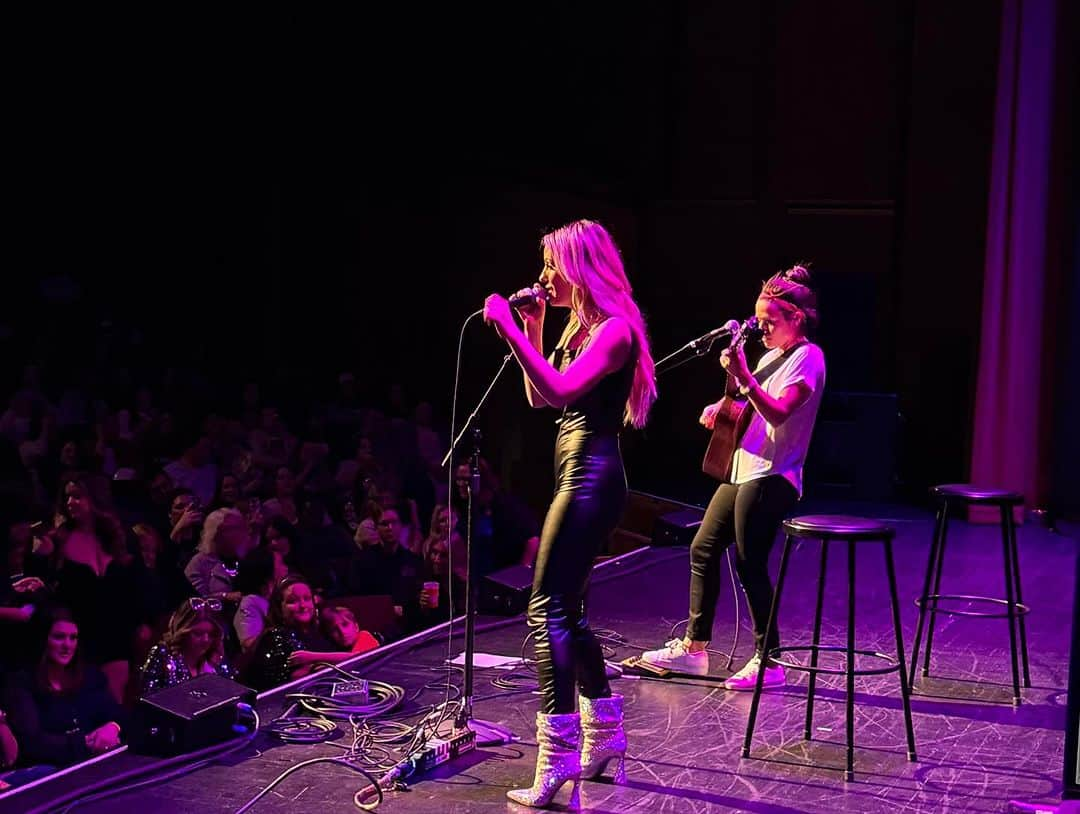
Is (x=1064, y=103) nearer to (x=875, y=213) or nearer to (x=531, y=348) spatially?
(x=875, y=213)

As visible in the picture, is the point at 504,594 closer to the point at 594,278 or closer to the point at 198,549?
the point at 198,549

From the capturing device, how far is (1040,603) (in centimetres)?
584

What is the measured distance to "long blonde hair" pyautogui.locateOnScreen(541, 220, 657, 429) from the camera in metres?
3.12

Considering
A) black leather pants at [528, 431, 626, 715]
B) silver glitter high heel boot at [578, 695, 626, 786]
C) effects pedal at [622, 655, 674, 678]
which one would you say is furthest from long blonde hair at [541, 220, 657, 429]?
effects pedal at [622, 655, 674, 678]

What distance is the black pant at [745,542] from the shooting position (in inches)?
160

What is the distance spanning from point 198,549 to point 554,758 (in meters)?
2.90

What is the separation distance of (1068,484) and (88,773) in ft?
23.9

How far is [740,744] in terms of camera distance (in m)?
3.70

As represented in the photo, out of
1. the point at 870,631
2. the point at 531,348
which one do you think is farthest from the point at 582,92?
the point at 531,348

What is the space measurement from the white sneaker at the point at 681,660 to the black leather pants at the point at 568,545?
1273 millimetres

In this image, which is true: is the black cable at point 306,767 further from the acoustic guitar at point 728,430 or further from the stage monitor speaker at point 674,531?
the stage monitor speaker at point 674,531

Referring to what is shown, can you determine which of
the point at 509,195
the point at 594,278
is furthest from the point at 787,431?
the point at 509,195

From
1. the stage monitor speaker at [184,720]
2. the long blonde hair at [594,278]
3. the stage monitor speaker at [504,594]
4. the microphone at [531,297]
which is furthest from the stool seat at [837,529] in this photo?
the stage monitor speaker at [504,594]

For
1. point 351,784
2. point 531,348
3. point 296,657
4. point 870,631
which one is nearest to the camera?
point 531,348
